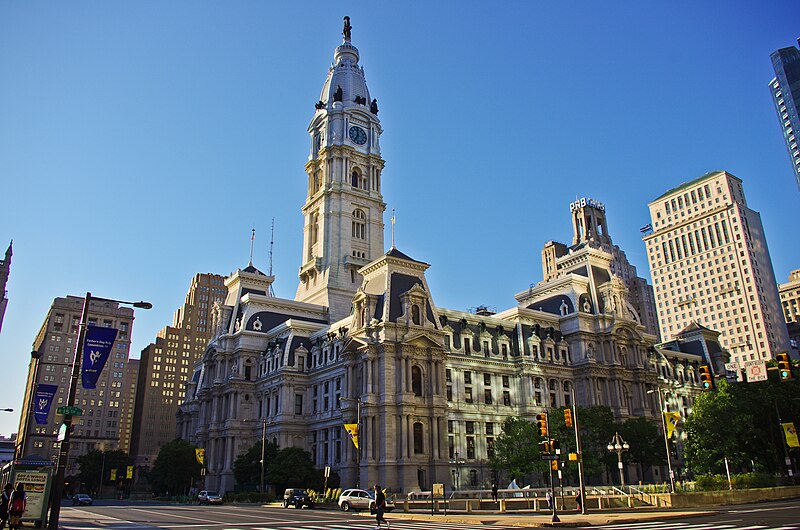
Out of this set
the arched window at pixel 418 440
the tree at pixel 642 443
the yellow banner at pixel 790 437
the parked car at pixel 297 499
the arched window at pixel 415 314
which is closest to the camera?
the yellow banner at pixel 790 437

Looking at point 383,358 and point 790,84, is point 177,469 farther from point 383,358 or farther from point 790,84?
point 790,84

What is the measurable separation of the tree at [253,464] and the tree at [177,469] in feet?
44.5

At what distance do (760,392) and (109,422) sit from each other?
175 m

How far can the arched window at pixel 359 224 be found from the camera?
121562 millimetres

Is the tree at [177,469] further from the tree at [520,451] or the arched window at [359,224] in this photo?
the arched window at [359,224]

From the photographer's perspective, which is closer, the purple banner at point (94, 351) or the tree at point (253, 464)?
the purple banner at point (94, 351)

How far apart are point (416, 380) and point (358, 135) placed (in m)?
63.8

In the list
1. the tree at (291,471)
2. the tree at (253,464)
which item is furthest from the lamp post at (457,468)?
the tree at (253,464)

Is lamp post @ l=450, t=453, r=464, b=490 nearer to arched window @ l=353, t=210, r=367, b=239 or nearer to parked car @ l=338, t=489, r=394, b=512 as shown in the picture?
parked car @ l=338, t=489, r=394, b=512

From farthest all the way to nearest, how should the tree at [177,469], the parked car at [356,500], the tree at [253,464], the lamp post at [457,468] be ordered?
the tree at [177,469] < the tree at [253,464] < the lamp post at [457,468] < the parked car at [356,500]

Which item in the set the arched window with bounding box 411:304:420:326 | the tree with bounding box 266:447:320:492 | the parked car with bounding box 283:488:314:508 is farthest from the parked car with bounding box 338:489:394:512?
the arched window with bounding box 411:304:420:326

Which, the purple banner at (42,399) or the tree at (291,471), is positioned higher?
the purple banner at (42,399)

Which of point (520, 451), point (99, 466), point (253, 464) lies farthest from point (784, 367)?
point (99, 466)

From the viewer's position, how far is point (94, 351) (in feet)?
99.2
